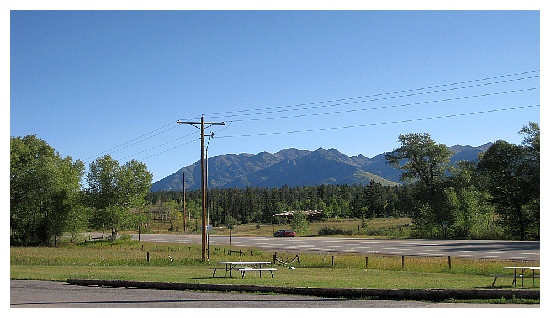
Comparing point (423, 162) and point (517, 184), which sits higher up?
point (423, 162)

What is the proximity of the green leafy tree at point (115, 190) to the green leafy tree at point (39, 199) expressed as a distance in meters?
5.51

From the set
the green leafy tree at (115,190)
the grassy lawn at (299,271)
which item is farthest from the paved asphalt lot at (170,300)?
the green leafy tree at (115,190)

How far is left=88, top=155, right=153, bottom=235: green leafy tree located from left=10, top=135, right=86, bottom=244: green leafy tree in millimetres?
5508

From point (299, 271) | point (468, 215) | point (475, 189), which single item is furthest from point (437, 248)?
point (475, 189)

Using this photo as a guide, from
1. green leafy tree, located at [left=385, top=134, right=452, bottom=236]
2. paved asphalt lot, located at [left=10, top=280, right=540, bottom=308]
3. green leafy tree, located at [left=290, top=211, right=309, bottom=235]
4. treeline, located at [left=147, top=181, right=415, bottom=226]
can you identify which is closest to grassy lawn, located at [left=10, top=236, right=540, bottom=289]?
paved asphalt lot, located at [left=10, top=280, right=540, bottom=308]

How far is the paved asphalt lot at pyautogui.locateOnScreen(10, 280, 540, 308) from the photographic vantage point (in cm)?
1265

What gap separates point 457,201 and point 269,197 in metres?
94.4

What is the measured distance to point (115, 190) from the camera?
7019 cm

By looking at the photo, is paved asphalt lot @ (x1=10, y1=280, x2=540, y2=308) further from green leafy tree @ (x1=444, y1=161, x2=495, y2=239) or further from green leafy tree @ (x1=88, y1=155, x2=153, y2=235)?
green leafy tree @ (x1=88, y1=155, x2=153, y2=235)

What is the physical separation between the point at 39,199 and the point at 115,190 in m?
10.9

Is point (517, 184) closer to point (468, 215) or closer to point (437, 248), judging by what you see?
point (468, 215)
